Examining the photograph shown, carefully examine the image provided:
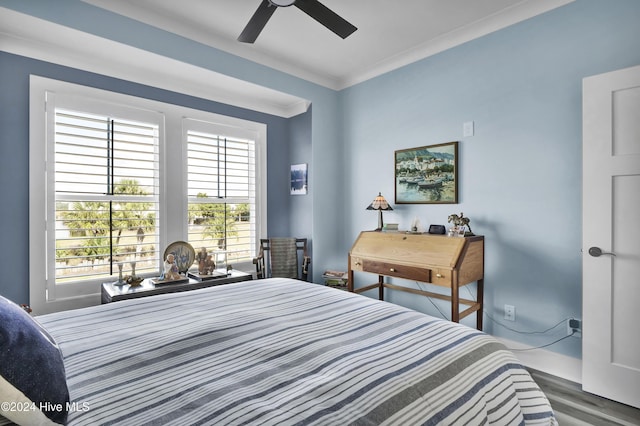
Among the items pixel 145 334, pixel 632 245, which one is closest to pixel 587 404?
pixel 632 245

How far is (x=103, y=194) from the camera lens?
2836mm

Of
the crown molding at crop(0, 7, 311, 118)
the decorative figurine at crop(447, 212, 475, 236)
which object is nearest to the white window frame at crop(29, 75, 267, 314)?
the crown molding at crop(0, 7, 311, 118)

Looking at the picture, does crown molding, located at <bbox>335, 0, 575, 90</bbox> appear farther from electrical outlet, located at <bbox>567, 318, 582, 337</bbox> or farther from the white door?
electrical outlet, located at <bbox>567, 318, 582, 337</bbox>

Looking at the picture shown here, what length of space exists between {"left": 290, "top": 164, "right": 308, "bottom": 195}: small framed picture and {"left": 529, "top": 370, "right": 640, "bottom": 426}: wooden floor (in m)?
2.82

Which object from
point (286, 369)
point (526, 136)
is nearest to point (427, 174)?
point (526, 136)

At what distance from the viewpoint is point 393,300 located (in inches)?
135

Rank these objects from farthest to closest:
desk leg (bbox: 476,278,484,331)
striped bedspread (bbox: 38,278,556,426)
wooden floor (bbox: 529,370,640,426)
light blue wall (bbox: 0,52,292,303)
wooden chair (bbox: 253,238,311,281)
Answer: wooden chair (bbox: 253,238,311,281) → desk leg (bbox: 476,278,484,331) → light blue wall (bbox: 0,52,292,303) → wooden floor (bbox: 529,370,640,426) → striped bedspread (bbox: 38,278,556,426)

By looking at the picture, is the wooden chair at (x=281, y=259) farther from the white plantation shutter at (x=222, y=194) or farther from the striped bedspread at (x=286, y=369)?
the striped bedspread at (x=286, y=369)

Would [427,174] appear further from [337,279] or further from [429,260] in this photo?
[337,279]

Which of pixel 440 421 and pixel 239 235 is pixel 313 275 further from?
pixel 440 421

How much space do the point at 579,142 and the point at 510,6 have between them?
1163mm

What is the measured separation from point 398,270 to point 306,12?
2.04m

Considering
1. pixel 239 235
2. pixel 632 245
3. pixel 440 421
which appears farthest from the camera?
pixel 239 235

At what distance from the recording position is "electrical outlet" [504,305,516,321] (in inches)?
101
